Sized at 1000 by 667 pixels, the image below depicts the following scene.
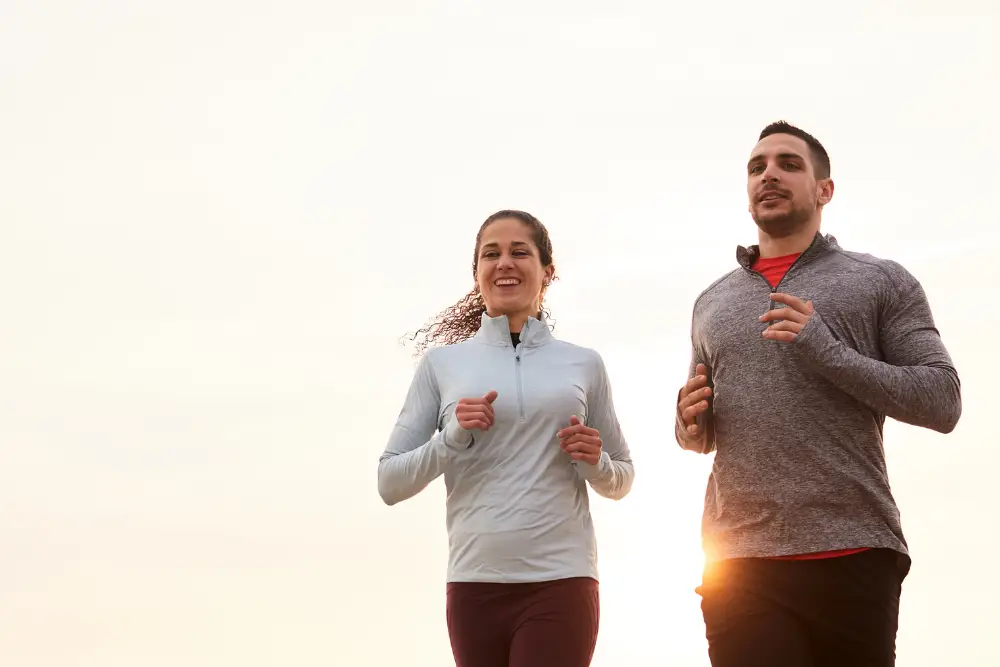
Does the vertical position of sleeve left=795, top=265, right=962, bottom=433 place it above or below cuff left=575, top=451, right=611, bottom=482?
above

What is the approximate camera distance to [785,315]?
4566 millimetres

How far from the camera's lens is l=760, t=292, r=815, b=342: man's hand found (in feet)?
14.9

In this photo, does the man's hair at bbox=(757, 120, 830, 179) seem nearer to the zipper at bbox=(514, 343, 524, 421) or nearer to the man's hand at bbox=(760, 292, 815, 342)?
the man's hand at bbox=(760, 292, 815, 342)

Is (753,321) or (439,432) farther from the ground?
(753,321)

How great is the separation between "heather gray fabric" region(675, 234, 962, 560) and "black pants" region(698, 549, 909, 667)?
0.27 feet

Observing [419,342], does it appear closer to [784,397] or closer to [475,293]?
[475,293]

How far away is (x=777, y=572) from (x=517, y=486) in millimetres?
1129

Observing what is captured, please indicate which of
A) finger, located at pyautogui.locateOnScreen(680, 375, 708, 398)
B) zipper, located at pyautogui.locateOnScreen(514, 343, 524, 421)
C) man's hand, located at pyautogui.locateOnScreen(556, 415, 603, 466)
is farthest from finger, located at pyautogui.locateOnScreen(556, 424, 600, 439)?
finger, located at pyautogui.locateOnScreen(680, 375, 708, 398)

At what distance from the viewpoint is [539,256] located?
18.1ft

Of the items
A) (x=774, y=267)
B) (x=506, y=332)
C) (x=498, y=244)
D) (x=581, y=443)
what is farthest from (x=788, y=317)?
(x=498, y=244)

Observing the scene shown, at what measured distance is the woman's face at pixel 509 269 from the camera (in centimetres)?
538

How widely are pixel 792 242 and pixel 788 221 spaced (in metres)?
0.12

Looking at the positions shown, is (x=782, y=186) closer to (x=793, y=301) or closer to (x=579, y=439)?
(x=793, y=301)

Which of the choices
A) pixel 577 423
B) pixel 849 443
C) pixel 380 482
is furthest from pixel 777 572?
pixel 380 482
